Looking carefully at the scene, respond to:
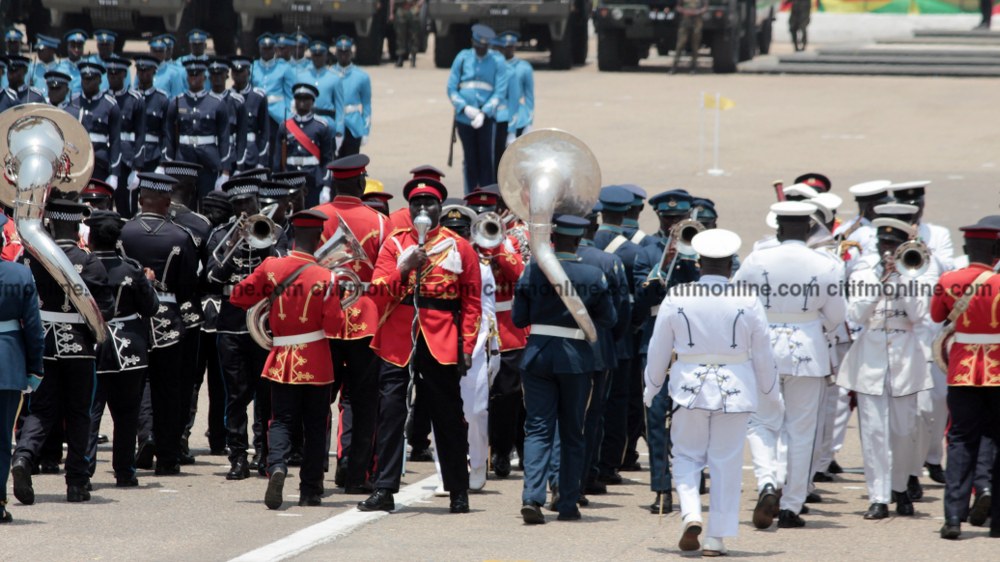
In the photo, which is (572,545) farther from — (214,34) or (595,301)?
(214,34)

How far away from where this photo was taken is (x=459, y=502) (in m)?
9.05

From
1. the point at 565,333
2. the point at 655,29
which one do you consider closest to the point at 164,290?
the point at 565,333

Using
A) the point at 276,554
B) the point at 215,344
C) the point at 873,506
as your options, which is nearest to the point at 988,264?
the point at 873,506

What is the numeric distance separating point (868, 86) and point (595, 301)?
2164cm

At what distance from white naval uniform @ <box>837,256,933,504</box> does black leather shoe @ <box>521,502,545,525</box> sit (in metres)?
1.91

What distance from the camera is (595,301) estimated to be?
8.88 meters

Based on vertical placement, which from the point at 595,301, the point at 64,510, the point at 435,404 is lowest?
the point at 64,510

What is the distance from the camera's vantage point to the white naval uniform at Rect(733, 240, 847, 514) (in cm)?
893

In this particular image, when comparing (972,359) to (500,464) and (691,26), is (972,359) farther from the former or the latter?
→ (691,26)

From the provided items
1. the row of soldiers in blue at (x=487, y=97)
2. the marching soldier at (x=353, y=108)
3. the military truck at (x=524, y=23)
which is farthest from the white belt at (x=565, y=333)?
the military truck at (x=524, y=23)

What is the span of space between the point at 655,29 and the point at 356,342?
73.8 ft

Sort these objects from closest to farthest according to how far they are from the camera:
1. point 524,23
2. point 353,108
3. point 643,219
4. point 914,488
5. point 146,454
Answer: point 914,488
point 146,454
point 353,108
point 643,219
point 524,23

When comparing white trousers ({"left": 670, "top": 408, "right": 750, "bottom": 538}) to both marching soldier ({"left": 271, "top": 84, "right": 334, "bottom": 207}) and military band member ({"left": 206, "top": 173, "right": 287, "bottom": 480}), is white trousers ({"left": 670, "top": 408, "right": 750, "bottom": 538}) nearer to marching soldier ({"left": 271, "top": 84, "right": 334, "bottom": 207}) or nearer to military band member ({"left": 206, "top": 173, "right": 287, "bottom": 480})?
military band member ({"left": 206, "top": 173, "right": 287, "bottom": 480})

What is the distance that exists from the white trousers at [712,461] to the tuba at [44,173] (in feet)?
10.8
